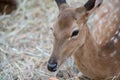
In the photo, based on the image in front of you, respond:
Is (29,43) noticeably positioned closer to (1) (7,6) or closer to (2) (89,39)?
(1) (7,6)

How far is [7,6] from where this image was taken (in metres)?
4.87

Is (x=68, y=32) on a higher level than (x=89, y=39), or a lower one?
higher

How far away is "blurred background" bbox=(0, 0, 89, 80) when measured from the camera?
3.85 m

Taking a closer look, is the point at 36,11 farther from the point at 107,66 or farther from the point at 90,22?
the point at 107,66

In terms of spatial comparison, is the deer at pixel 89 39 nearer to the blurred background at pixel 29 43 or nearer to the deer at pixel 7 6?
the blurred background at pixel 29 43

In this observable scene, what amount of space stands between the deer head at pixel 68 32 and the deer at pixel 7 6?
1.70 m

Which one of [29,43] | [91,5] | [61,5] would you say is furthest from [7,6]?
[91,5]

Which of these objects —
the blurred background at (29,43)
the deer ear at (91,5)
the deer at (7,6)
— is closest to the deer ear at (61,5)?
the deer ear at (91,5)

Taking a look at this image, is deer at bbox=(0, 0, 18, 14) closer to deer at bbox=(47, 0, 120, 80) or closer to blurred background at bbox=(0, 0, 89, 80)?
blurred background at bbox=(0, 0, 89, 80)

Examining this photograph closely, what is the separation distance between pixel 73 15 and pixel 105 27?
71cm

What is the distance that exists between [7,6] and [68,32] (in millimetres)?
1996

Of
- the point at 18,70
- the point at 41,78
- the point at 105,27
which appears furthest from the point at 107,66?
the point at 18,70

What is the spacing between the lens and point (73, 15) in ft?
10.3

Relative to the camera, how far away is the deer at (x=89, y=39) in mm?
3047
